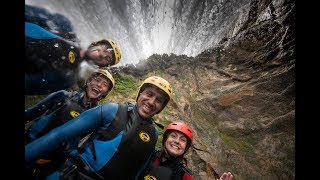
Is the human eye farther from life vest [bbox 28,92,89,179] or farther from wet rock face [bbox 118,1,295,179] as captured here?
wet rock face [bbox 118,1,295,179]

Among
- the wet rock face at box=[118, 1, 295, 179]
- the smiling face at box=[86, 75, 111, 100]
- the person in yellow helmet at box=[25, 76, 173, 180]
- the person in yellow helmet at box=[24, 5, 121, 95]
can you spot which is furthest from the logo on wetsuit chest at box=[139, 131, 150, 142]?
the wet rock face at box=[118, 1, 295, 179]

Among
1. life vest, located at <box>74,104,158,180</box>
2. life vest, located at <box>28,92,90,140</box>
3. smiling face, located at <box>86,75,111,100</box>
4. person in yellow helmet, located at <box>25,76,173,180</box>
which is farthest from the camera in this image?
smiling face, located at <box>86,75,111,100</box>

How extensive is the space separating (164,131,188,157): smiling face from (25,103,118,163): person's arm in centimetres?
114

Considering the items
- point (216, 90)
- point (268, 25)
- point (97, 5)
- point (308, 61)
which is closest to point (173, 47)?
point (97, 5)

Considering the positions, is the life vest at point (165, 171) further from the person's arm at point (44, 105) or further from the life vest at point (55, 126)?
the person's arm at point (44, 105)

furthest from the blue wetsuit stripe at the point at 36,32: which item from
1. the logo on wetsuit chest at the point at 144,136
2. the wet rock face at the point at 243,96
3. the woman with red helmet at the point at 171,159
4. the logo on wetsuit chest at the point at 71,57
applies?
the wet rock face at the point at 243,96

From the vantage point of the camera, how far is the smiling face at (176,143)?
→ 3912 mm

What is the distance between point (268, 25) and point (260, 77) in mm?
2913

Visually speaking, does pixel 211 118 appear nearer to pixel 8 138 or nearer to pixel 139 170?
pixel 139 170

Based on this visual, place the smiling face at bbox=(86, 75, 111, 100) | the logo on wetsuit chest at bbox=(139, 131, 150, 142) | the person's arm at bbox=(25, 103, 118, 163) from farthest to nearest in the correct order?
the smiling face at bbox=(86, 75, 111, 100) < the logo on wetsuit chest at bbox=(139, 131, 150, 142) < the person's arm at bbox=(25, 103, 118, 163)

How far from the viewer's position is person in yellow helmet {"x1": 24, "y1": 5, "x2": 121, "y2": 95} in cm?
345

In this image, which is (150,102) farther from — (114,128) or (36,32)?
(36,32)

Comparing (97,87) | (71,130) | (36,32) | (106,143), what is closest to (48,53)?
(36,32)

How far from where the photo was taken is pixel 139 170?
3.60m
